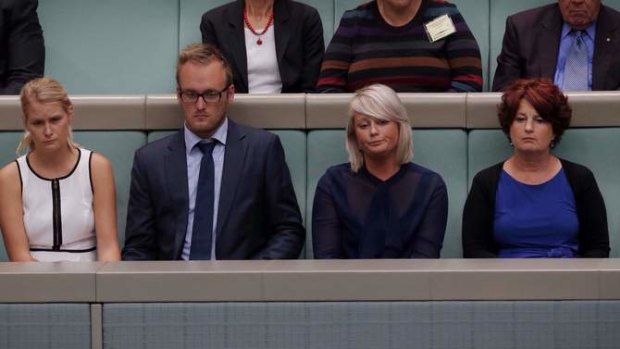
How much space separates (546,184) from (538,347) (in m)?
1.16

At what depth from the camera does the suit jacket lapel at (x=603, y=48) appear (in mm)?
4594

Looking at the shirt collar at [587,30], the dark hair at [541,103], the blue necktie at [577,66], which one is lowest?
the dark hair at [541,103]

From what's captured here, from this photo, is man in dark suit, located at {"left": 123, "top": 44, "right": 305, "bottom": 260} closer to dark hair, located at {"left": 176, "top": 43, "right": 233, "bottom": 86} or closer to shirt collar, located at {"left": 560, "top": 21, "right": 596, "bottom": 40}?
dark hair, located at {"left": 176, "top": 43, "right": 233, "bottom": 86}

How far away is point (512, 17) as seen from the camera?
4777 mm

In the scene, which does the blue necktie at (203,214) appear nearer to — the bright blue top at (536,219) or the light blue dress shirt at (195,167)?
the light blue dress shirt at (195,167)

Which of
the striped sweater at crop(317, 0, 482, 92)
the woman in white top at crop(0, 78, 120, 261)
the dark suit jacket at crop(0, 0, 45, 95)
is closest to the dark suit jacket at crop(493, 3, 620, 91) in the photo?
the striped sweater at crop(317, 0, 482, 92)

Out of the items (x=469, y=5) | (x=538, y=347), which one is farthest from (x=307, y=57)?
(x=538, y=347)

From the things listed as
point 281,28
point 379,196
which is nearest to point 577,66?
point 281,28

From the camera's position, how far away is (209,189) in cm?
389

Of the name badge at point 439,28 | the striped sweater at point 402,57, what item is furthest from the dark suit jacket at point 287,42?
the name badge at point 439,28

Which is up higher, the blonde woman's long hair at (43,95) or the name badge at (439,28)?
the name badge at (439,28)

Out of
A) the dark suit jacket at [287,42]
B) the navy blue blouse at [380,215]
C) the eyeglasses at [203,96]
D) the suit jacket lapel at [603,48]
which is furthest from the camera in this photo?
the dark suit jacket at [287,42]

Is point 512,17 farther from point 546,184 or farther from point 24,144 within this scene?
point 24,144

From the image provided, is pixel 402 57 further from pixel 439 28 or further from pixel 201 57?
pixel 201 57
